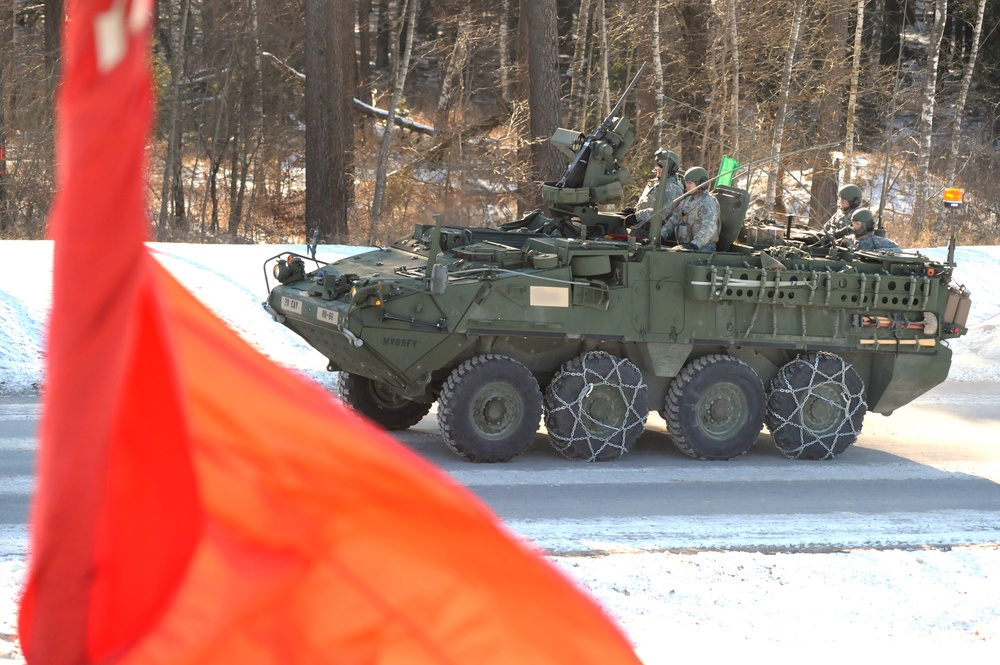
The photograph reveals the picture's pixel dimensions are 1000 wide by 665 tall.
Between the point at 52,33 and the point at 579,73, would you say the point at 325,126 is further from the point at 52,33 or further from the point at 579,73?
the point at 579,73

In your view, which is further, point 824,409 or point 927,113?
point 927,113

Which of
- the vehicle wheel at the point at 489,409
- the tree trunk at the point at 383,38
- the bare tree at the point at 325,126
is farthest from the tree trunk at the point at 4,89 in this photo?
the tree trunk at the point at 383,38

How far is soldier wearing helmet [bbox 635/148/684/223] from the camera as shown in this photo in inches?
403

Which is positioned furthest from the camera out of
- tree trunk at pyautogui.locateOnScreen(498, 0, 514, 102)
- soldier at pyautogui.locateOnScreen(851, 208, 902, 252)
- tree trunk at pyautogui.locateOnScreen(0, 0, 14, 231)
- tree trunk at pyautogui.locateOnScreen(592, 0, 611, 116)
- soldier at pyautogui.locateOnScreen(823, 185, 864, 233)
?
tree trunk at pyautogui.locateOnScreen(498, 0, 514, 102)

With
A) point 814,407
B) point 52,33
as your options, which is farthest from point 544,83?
point 814,407

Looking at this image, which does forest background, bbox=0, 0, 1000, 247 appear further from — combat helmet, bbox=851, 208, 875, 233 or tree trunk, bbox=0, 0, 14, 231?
combat helmet, bbox=851, 208, 875, 233

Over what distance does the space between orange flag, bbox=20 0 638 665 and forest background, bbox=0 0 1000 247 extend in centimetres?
1834

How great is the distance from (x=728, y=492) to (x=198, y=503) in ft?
26.7

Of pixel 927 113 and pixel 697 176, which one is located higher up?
pixel 927 113

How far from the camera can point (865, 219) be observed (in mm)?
12141

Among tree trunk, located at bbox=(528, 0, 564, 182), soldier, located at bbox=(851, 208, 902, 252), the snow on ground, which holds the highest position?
tree trunk, located at bbox=(528, 0, 564, 182)

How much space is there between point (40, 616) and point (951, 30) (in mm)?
37490

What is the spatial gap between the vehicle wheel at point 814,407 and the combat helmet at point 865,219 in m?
2.14

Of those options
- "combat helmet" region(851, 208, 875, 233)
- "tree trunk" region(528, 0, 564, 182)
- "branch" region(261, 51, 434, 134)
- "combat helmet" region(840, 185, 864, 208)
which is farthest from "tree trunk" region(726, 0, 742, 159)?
"combat helmet" region(851, 208, 875, 233)
